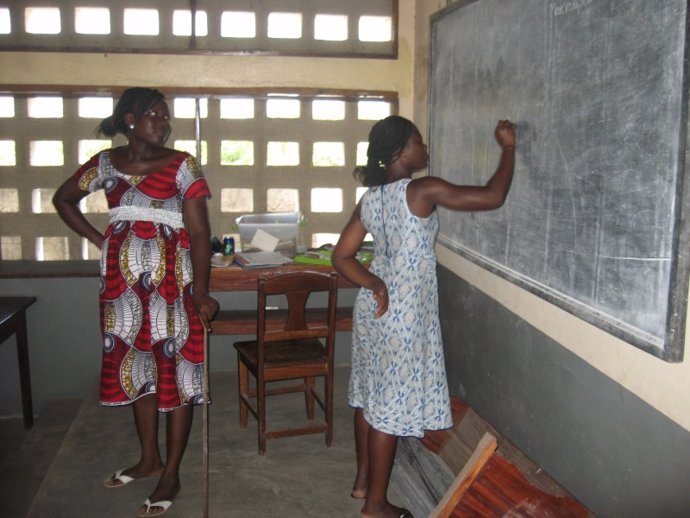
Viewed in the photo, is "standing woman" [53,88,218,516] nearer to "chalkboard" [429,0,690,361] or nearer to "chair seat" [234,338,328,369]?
"chair seat" [234,338,328,369]

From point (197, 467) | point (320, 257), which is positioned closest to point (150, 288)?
point (197, 467)

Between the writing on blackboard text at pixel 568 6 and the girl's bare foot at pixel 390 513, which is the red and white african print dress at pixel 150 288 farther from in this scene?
the writing on blackboard text at pixel 568 6

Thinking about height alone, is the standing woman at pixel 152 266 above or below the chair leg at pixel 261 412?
above

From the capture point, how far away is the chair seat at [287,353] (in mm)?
3223

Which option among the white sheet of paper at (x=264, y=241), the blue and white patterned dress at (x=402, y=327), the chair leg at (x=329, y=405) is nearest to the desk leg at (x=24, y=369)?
the white sheet of paper at (x=264, y=241)

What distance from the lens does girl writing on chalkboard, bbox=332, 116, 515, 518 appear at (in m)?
2.35

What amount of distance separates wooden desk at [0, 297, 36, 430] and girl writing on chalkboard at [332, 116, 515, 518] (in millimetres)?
2098

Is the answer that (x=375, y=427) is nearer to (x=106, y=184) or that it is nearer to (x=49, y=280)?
(x=106, y=184)

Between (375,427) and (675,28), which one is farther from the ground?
(675,28)

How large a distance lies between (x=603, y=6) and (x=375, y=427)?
1531mm

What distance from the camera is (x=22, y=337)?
3.91 metres

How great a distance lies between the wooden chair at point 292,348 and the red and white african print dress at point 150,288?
433mm

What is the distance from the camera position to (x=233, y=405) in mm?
3867

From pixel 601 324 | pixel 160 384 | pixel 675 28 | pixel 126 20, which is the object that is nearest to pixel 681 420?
pixel 601 324
